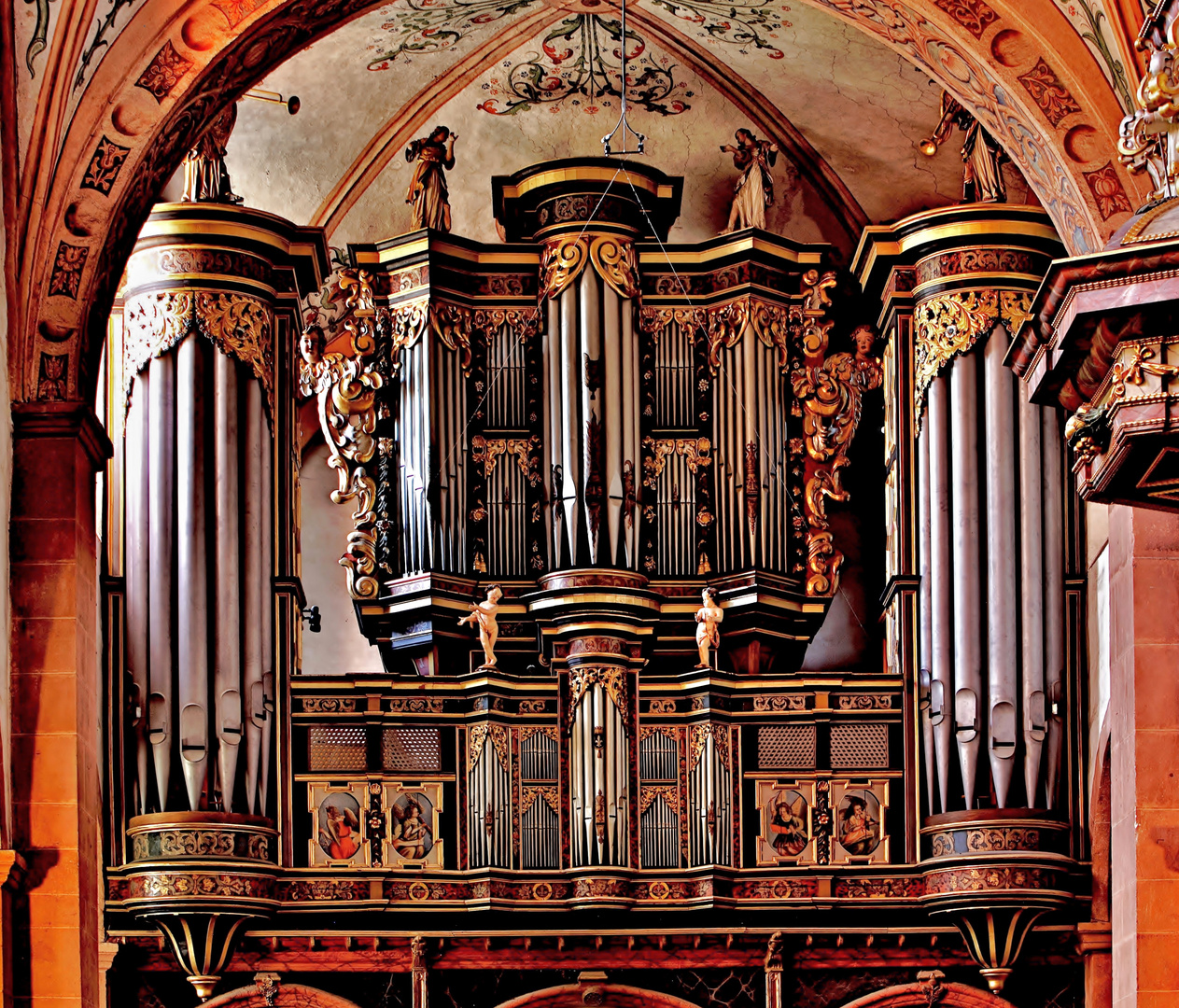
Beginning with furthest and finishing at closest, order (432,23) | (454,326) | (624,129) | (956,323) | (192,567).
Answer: (624,129), (432,23), (454,326), (956,323), (192,567)

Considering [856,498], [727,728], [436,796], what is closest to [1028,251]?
[856,498]

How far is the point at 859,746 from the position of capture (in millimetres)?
18125

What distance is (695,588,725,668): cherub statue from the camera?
1805cm

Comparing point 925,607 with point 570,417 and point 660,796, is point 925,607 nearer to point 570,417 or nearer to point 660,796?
point 660,796

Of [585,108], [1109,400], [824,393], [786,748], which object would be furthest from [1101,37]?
[585,108]

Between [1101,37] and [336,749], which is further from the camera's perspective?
[336,749]

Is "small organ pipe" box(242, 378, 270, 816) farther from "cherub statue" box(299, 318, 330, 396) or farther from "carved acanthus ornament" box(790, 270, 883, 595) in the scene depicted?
"carved acanthus ornament" box(790, 270, 883, 595)

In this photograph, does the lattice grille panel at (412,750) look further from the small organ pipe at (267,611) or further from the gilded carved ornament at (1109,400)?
the gilded carved ornament at (1109,400)

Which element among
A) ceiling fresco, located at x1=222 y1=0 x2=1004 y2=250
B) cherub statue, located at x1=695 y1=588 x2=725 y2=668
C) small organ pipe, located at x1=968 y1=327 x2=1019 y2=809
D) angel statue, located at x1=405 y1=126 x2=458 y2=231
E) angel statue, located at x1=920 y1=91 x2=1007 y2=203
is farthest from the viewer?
ceiling fresco, located at x1=222 y1=0 x2=1004 y2=250

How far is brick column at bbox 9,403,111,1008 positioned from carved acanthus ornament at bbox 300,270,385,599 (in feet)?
16.5

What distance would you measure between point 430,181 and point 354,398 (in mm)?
1725

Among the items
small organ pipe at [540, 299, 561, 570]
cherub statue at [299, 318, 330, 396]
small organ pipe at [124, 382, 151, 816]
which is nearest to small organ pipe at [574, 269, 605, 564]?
small organ pipe at [540, 299, 561, 570]

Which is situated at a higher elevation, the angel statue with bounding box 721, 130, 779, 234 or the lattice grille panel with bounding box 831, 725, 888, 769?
the angel statue with bounding box 721, 130, 779, 234

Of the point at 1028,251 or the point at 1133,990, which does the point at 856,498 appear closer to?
the point at 1028,251
